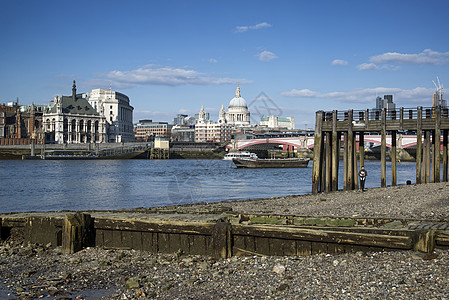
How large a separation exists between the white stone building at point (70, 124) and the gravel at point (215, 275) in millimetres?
176684

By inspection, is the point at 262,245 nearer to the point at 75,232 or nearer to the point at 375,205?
the point at 75,232

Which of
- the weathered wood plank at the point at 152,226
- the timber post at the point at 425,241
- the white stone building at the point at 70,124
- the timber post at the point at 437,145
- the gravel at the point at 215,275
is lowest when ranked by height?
the gravel at the point at 215,275

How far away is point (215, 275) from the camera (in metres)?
10.5

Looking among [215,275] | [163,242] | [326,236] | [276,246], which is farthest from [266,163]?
[215,275]

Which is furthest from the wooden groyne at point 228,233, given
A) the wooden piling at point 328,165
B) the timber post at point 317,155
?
the wooden piling at point 328,165

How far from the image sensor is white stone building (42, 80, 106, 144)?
604 feet

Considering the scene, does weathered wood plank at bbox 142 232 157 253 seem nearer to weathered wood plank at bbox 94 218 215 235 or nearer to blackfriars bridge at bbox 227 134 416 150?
weathered wood plank at bbox 94 218 215 235

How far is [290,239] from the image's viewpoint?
36.6 ft

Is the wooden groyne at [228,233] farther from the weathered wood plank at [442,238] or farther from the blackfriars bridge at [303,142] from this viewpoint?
the blackfriars bridge at [303,142]

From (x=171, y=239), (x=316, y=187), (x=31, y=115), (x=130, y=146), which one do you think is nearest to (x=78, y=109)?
(x=31, y=115)

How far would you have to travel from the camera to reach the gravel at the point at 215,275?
8.66m

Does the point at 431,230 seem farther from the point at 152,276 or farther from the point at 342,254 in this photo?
the point at 152,276

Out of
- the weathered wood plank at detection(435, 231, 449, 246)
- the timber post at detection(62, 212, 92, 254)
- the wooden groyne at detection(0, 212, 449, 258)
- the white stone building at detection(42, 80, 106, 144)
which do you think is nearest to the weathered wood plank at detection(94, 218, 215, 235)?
the wooden groyne at detection(0, 212, 449, 258)

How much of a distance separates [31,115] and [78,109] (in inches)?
876
